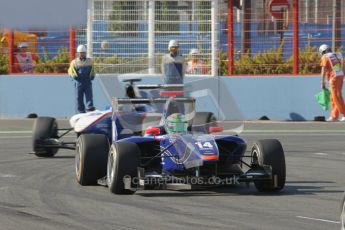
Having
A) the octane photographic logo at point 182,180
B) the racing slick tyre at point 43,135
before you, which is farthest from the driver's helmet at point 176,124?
the racing slick tyre at point 43,135

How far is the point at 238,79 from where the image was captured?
2361cm

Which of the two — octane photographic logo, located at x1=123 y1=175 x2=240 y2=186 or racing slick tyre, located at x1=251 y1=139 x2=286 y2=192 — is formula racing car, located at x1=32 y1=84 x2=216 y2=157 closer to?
octane photographic logo, located at x1=123 y1=175 x2=240 y2=186

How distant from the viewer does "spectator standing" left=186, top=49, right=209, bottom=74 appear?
24.1m

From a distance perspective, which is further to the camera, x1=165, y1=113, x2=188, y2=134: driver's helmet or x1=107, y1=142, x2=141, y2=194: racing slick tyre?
→ x1=165, y1=113, x2=188, y2=134: driver's helmet

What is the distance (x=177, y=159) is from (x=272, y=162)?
3.41 ft

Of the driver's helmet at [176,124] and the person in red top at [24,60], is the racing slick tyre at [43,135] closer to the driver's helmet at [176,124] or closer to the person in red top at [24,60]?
the driver's helmet at [176,124]

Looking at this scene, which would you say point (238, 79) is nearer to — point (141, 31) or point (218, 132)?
point (141, 31)

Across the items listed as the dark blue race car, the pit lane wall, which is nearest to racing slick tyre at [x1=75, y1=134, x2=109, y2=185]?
the dark blue race car

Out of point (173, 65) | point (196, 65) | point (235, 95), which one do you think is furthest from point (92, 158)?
point (196, 65)

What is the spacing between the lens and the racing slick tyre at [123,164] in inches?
395

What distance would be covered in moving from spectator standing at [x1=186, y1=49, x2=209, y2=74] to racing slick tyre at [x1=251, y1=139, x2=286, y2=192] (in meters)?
13.4

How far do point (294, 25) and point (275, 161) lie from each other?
13.2m

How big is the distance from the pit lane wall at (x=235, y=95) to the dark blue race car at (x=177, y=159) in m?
10.8

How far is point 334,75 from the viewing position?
75.2ft
